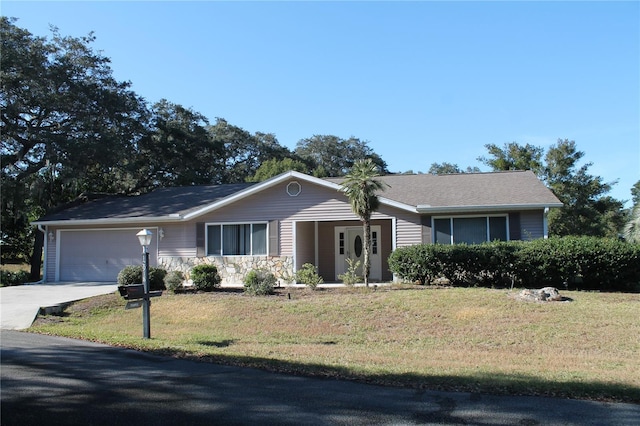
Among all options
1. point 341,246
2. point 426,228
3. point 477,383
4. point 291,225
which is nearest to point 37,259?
point 291,225

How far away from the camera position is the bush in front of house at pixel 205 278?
17.0 m

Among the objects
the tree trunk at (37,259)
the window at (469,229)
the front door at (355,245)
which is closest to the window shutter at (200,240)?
the front door at (355,245)

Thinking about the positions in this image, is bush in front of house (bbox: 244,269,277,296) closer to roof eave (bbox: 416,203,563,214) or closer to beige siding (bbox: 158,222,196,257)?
beige siding (bbox: 158,222,196,257)

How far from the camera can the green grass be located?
7.11 m

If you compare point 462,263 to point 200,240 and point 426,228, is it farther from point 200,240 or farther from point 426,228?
→ point 200,240

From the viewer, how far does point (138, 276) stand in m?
17.0

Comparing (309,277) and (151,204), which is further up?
(151,204)

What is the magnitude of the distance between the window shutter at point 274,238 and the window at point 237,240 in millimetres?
277

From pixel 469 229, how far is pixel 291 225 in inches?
243

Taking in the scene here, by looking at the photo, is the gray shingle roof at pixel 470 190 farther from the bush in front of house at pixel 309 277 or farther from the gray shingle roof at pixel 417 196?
the bush in front of house at pixel 309 277

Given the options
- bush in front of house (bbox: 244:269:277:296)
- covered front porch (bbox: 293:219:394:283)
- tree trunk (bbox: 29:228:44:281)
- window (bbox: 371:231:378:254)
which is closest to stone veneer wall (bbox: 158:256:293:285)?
covered front porch (bbox: 293:219:394:283)

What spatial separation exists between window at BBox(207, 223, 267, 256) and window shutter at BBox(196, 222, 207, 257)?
0.20 metres

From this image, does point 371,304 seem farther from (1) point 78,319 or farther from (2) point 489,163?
(2) point 489,163

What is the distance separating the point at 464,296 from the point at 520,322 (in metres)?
2.05
